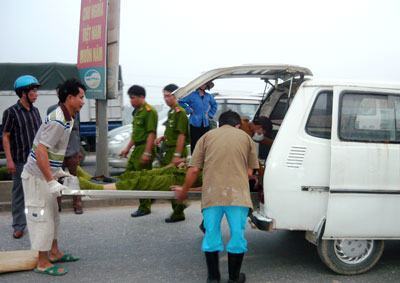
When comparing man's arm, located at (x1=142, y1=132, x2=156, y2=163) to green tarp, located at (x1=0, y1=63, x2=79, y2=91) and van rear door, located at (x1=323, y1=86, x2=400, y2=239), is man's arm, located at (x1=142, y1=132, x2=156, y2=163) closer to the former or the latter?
van rear door, located at (x1=323, y1=86, x2=400, y2=239)

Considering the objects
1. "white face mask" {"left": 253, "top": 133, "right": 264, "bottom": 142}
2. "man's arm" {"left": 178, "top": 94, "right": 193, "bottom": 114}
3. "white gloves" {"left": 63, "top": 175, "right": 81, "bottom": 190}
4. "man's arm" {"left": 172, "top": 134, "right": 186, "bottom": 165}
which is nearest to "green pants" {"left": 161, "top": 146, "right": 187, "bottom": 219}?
"man's arm" {"left": 172, "top": 134, "right": 186, "bottom": 165}

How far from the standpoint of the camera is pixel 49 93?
499 inches

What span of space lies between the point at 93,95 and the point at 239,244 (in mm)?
4825

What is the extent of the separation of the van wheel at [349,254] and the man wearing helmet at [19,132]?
3429mm

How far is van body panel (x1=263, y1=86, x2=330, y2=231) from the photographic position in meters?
4.02

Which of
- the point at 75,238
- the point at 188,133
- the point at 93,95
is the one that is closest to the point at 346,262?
the point at 188,133

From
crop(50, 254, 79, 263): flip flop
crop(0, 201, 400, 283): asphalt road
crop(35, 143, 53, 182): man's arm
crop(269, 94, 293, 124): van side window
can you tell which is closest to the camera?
A: crop(35, 143, 53, 182): man's arm

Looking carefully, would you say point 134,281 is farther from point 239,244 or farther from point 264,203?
point 264,203

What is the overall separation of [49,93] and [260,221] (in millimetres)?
9939

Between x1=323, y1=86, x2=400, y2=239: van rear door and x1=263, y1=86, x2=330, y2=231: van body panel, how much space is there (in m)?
0.09

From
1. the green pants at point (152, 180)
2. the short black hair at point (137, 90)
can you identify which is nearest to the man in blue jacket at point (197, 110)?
the short black hair at point (137, 90)

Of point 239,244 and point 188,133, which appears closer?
point 239,244

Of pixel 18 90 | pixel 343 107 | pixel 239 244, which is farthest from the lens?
pixel 18 90

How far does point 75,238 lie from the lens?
18.0 ft
